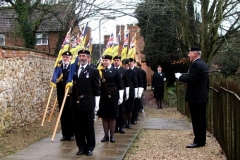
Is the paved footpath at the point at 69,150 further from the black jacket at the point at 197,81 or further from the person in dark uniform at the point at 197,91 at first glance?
the black jacket at the point at 197,81

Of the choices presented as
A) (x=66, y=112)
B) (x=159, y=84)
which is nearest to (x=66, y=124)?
(x=66, y=112)

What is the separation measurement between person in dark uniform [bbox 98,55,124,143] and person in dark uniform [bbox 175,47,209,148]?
139 centimetres

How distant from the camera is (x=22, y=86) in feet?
32.9

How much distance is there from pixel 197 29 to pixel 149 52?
313 inches

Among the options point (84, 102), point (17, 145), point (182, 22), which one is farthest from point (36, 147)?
point (182, 22)

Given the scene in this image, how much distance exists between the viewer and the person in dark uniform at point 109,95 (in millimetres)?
7891

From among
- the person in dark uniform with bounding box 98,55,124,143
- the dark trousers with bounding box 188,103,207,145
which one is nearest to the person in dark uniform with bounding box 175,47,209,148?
the dark trousers with bounding box 188,103,207,145

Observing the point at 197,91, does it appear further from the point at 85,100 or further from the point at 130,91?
the point at 130,91

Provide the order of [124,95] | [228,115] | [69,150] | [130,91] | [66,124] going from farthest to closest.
A: [130,91]
[124,95]
[66,124]
[69,150]
[228,115]

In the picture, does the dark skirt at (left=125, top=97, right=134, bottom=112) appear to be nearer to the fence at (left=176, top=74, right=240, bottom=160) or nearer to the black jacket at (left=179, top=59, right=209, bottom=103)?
the fence at (left=176, top=74, right=240, bottom=160)

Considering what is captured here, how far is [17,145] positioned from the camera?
25.3ft

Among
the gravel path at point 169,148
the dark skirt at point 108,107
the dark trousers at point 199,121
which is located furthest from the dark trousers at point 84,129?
the dark trousers at point 199,121

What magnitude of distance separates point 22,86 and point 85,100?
12.9ft

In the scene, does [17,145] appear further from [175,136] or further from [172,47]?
[172,47]
